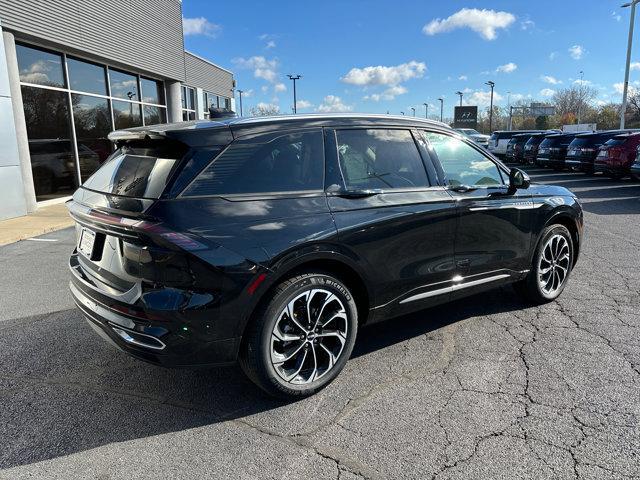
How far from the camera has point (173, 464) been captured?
255cm

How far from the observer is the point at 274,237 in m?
2.90

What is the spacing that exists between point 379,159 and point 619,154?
14.4 metres

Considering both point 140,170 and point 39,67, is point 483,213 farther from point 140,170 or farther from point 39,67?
point 39,67

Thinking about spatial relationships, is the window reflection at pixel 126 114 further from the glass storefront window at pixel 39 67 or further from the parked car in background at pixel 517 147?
the parked car in background at pixel 517 147

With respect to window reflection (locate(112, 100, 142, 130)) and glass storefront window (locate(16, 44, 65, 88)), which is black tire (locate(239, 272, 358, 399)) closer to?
glass storefront window (locate(16, 44, 65, 88))

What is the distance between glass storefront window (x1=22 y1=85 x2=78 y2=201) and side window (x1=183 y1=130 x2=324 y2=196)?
10.5m

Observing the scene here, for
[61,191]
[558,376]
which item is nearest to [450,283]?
[558,376]

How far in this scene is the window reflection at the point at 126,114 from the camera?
15.5m

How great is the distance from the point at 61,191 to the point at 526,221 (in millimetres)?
11964

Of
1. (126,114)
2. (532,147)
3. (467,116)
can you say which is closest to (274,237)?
(126,114)

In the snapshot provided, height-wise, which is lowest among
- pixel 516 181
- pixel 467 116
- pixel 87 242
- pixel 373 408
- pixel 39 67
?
pixel 373 408

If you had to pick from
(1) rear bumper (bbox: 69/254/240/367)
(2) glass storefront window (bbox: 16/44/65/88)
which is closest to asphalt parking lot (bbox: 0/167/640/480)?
(1) rear bumper (bbox: 69/254/240/367)

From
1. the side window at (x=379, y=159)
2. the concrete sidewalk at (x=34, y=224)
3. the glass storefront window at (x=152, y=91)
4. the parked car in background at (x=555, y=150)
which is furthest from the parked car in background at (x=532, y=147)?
the side window at (x=379, y=159)

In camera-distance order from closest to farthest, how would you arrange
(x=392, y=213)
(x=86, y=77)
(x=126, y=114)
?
(x=392, y=213) → (x=86, y=77) → (x=126, y=114)
